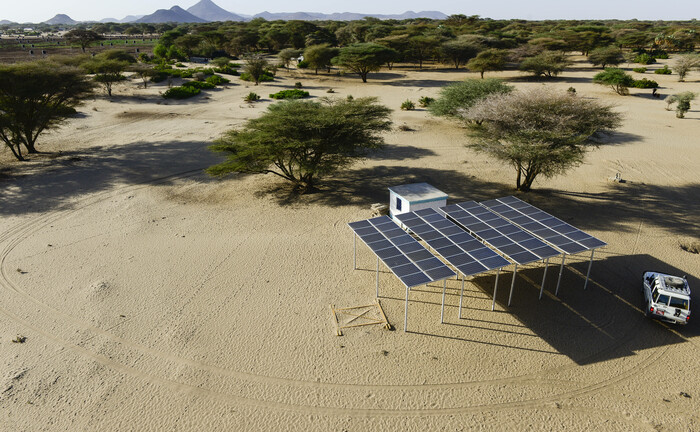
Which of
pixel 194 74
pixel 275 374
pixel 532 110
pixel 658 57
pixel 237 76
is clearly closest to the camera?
pixel 275 374

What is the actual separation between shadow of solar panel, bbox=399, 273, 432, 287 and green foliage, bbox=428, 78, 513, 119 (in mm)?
25161

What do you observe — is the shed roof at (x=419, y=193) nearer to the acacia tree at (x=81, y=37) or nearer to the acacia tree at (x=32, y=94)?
the acacia tree at (x=32, y=94)

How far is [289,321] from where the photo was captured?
53.2 feet

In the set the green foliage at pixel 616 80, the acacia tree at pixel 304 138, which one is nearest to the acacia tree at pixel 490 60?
the green foliage at pixel 616 80

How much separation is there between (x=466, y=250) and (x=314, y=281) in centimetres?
694

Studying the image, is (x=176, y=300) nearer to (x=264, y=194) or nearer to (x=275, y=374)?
(x=275, y=374)

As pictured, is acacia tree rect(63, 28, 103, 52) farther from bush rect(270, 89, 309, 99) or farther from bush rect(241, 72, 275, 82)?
bush rect(270, 89, 309, 99)

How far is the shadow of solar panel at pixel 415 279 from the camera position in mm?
14609

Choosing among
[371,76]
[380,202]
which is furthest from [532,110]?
[371,76]

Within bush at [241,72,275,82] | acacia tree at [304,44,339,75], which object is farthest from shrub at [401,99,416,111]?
bush at [241,72,275,82]

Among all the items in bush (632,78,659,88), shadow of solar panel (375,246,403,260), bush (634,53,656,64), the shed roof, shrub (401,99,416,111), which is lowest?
shadow of solar panel (375,246,403,260)

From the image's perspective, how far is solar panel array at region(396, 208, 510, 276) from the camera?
15703 millimetres

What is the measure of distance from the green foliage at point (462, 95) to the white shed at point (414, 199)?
15.9 metres

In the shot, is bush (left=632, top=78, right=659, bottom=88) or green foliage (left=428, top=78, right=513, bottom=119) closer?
green foliage (left=428, top=78, right=513, bottom=119)
